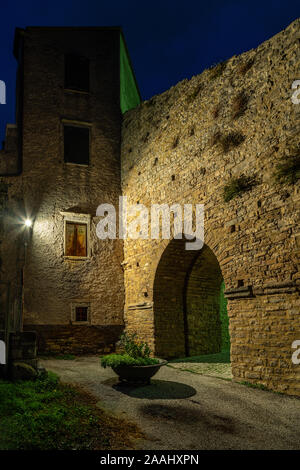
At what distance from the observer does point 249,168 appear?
7578 mm

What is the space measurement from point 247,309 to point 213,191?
2.97 meters

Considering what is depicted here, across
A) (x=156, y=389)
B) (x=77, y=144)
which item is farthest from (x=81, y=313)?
(x=77, y=144)

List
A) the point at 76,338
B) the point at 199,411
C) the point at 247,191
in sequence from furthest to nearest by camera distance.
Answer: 1. the point at 76,338
2. the point at 247,191
3. the point at 199,411

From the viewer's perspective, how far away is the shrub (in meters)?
6.53

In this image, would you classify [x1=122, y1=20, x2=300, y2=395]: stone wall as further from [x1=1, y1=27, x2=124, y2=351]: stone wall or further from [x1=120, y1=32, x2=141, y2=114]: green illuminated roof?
[x1=120, y1=32, x2=141, y2=114]: green illuminated roof

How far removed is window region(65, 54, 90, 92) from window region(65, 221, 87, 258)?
5.48m

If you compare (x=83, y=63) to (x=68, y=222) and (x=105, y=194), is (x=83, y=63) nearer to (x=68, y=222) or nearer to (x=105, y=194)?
(x=105, y=194)

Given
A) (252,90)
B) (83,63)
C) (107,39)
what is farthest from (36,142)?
(252,90)

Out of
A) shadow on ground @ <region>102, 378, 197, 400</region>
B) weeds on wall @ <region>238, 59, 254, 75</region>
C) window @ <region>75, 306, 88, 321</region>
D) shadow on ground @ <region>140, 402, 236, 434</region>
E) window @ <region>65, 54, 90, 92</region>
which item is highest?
window @ <region>65, 54, 90, 92</region>

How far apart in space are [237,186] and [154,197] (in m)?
3.51

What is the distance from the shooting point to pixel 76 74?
1359cm

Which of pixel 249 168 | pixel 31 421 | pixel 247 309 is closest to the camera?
pixel 31 421

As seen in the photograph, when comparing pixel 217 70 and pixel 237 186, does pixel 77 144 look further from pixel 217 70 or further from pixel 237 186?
pixel 237 186

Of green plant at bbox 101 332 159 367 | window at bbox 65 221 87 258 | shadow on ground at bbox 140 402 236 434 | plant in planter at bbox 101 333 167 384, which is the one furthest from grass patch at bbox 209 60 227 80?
shadow on ground at bbox 140 402 236 434
